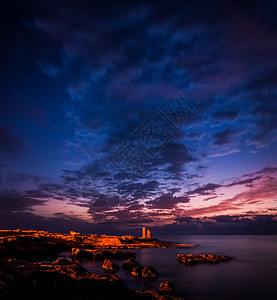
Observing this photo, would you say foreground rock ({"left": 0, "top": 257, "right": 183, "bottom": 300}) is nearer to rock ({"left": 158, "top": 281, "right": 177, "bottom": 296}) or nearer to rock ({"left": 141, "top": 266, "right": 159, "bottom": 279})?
rock ({"left": 158, "top": 281, "right": 177, "bottom": 296})

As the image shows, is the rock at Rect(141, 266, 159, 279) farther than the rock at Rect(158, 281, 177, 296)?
Yes

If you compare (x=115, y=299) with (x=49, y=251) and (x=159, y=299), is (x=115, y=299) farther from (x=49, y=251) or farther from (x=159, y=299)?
(x=49, y=251)

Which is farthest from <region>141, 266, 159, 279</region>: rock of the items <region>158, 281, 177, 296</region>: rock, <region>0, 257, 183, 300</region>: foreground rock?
<region>0, 257, 183, 300</region>: foreground rock

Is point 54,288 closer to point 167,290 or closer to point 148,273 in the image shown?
point 167,290

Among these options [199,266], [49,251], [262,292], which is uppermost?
[49,251]

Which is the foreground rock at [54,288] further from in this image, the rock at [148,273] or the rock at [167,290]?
the rock at [148,273]

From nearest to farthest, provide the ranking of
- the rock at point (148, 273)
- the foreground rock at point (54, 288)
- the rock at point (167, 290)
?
the foreground rock at point (54, 288), the rock at point (167, 290), the rock at point (148, 273)

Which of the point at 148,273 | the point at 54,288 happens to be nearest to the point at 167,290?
the point at 148,273

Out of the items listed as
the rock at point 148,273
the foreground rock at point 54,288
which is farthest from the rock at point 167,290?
the rock at point 148,273

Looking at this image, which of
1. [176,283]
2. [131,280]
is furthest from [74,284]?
[176,283]

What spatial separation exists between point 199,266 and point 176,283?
15.2 m

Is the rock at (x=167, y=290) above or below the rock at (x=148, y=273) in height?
below

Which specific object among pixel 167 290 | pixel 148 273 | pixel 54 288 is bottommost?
pixel 167 290

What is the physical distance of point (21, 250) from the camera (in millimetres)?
48438
